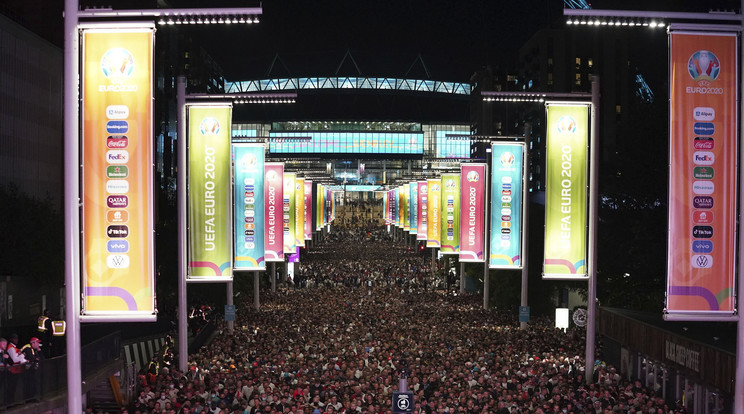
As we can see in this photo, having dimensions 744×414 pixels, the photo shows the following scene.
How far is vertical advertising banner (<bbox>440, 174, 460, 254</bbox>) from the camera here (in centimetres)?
4206

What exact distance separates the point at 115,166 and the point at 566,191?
14.2m

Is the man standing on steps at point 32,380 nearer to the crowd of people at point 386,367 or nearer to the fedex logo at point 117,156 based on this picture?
the crowd of people at point 386,367

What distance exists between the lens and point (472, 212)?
36.6 meters

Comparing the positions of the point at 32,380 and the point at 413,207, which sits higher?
the point at 413,207

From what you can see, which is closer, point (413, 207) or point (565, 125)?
point (565, 125)

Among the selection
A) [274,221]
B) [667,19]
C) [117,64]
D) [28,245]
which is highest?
[667,19]

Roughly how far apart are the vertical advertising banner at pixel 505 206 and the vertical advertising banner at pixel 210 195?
521 inches

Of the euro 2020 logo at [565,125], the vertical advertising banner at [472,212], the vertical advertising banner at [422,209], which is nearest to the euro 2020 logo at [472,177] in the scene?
the vertical advertising banner at [472,212]

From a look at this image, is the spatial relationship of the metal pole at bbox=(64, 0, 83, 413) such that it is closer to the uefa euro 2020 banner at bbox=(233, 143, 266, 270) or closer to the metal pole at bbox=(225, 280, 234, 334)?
the uefa euro 2020 banner at bbox=(233, 143, 266, 270)

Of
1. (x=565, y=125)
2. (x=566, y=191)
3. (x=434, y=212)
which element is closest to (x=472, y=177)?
(x=434, y=212)

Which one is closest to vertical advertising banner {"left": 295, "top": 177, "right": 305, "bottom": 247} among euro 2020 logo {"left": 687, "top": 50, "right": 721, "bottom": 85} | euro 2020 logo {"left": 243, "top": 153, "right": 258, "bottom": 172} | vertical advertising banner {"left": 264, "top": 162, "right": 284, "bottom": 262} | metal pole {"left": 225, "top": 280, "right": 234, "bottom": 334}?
metal pole {"left": 225, "top": 280, "right": 234, "bottom": 334}

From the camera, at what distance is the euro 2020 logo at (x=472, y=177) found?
120ft

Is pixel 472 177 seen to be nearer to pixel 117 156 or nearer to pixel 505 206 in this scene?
pixel 505 206

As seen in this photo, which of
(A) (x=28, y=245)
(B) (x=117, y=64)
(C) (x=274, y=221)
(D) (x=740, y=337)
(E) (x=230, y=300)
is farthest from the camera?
(A) (x=28, y=245)
